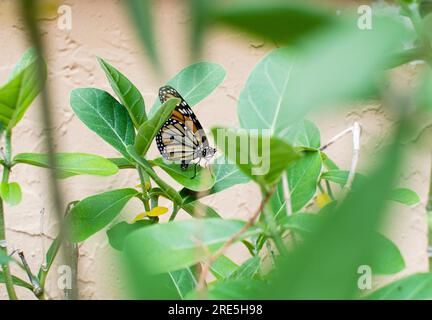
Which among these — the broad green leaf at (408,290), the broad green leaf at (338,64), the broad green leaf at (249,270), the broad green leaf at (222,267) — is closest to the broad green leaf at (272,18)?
the broad green leaf at (338,64)

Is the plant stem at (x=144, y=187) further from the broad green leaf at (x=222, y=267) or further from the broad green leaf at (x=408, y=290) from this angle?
the broad green leaf at (x=408, y=290)

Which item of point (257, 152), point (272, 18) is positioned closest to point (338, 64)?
point (272, 18)

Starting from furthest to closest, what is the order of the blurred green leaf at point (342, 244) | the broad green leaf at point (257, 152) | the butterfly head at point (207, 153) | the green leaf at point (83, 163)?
1. the butterfly head at point (207, 153)
2. the green leaf at point (83, 163)
3. the broad green leaf at point (257, 152)
4. the blurred green leaf at point (342, 244)

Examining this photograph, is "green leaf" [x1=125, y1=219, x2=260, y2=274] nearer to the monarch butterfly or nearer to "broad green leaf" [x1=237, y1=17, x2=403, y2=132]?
"broad green leaf" [x1=237, y1=17, x2=403, y2=132]

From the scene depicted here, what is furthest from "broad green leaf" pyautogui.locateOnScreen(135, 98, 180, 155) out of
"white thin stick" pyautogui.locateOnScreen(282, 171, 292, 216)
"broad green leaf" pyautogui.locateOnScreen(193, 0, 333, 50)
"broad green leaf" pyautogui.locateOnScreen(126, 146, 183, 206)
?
"broad green leaf" pyautogui.locateOnScreen(193, 0, 333, 50)

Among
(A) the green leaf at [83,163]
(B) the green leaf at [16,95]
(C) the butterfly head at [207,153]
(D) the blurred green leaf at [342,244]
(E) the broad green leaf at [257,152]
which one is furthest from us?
(C) the butterfly head at [207,153]
